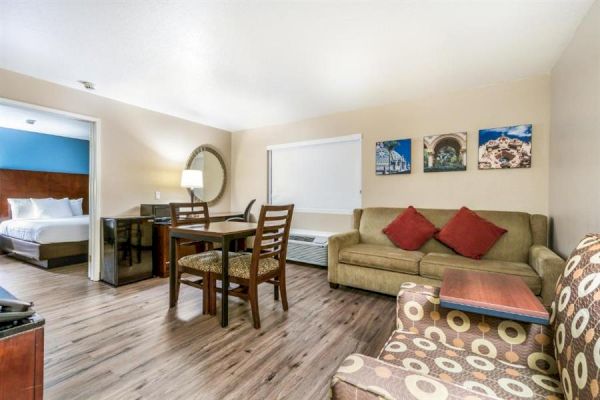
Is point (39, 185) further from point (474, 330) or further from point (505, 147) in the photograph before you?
point (505, 147)

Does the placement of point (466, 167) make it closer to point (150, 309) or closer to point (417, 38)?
point (417, 38)

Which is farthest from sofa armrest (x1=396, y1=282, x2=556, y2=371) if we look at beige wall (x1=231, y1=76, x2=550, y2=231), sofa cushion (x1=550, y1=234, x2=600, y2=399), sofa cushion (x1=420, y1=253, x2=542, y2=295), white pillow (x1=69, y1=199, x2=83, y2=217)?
white pillow (x1=69, y1=199, x2=83, y2=217)

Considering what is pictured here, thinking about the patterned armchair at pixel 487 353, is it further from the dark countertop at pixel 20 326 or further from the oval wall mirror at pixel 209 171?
the oval wall mirror at pixel 209 171

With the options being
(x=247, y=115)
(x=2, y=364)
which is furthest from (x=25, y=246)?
(x=2, y=364)

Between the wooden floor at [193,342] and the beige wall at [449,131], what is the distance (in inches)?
55.1

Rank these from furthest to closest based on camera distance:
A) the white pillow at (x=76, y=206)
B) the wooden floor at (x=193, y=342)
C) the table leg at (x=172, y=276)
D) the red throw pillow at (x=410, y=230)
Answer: the white pillow at (x=76, y=206)
the red throw pillow at (x=410, y=230)
the table leg at (x=172, y=276)
the wooden floor at (x=193, y=342)

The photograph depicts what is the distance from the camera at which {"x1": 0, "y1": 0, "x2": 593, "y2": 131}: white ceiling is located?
1.80 m

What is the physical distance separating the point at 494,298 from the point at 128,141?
4.07 m

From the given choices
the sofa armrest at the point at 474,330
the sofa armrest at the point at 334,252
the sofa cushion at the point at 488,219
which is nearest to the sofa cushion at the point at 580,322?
the sofa armrest at the point at 474,330

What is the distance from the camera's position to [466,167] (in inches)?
121

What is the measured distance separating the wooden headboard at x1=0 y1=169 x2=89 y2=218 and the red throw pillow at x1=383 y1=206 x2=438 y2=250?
20.2 ft

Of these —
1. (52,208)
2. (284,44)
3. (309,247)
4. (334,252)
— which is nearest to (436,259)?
(334,252)

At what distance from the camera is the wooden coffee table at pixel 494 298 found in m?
0.94

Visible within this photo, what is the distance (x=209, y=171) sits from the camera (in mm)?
4629
